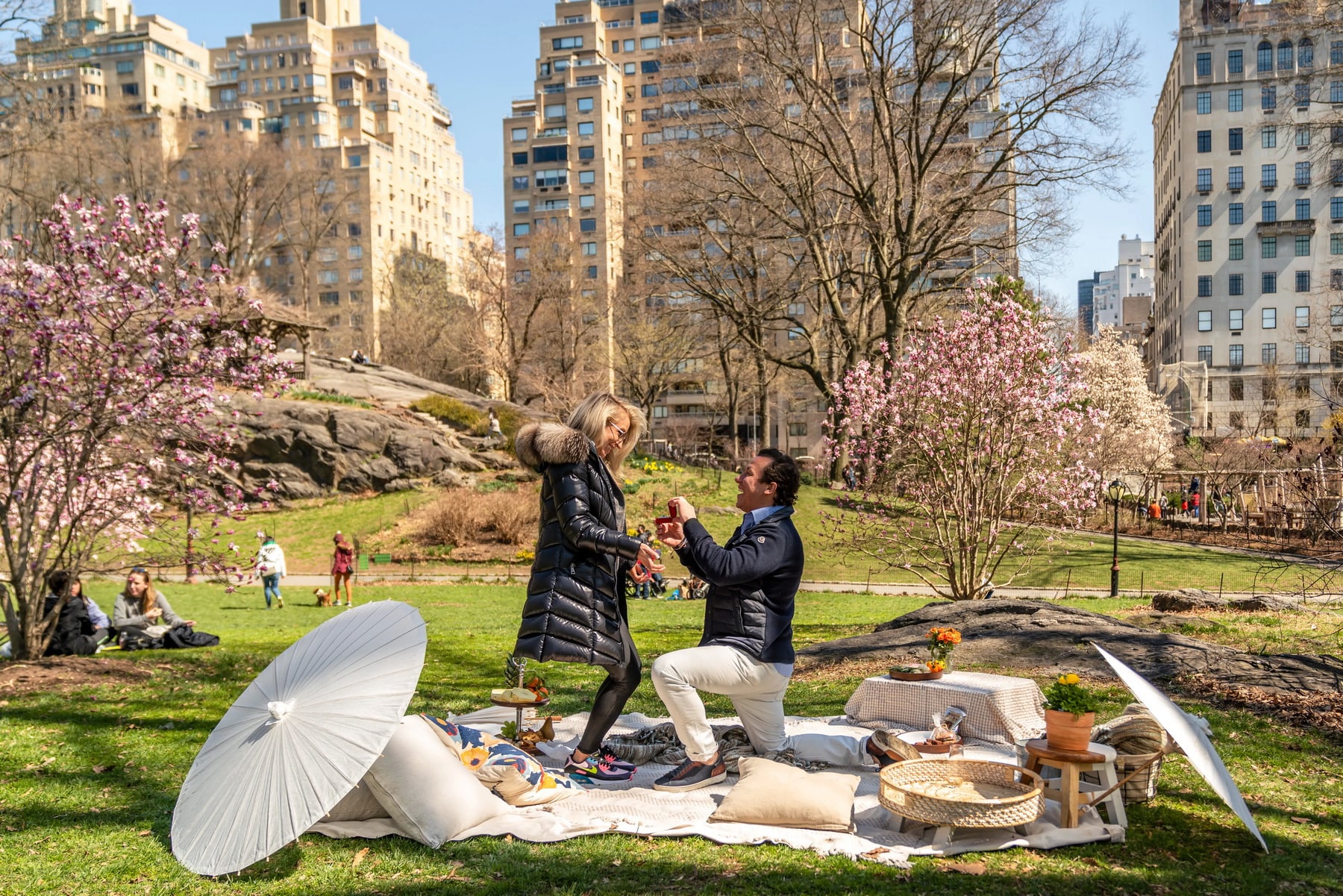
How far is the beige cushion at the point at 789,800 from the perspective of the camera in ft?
16.2

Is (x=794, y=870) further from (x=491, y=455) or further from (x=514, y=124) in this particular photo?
(x=514, y=124)

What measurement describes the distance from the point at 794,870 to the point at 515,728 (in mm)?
2330

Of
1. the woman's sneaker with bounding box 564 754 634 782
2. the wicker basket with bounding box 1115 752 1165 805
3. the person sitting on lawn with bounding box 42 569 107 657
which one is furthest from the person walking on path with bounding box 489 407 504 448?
the wicker basket with bounding box 1115 752 1165 805

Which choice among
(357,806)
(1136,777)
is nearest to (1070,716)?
(1136,777)

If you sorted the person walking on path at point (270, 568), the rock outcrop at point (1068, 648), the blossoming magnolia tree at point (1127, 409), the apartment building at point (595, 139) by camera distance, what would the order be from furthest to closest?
the apartment building at point (595, 139) → the blossoming magnolia tree at point (1127, 409) → the person walking on path at point (270, 568) → the rock outcrop at point (1068, 648)

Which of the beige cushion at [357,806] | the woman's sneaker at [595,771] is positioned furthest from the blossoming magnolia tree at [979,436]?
the beige cushion at [357,806]

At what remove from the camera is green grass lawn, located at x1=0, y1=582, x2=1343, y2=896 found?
4.24m

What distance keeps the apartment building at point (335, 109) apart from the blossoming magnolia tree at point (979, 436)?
80845 millimetres

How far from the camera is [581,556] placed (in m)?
5.36

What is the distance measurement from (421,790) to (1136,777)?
3.89m

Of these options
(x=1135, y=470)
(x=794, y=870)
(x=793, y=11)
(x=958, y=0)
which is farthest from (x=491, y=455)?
(x=794, y=870)

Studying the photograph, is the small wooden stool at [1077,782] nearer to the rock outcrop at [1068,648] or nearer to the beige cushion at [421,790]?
the beige cushion at [421,790]

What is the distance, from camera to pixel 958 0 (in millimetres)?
22156

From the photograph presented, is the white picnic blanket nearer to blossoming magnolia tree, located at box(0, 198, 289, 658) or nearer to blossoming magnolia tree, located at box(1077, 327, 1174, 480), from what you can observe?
blossoming magnolia tree, located at box(0, 198, 289, 658)
